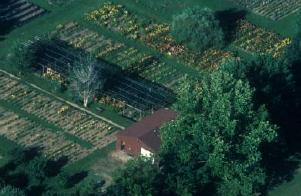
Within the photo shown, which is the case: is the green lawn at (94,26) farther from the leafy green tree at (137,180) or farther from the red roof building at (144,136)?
the leafy green tree at (137,180)

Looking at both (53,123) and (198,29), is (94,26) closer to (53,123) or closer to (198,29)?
(198,29)

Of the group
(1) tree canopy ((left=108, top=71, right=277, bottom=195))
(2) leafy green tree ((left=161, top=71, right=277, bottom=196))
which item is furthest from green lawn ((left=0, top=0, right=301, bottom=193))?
(2) leafy green tree ((left=161, top=71, right=277, bottom=196))

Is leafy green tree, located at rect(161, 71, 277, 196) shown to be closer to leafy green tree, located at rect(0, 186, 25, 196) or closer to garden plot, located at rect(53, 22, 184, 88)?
leafy green tree, located at rect(0, 186, 25, 196)

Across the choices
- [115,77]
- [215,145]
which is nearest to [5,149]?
[115,77]

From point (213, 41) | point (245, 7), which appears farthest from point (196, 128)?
point (245, 7)

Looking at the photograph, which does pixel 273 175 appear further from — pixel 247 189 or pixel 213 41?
pixel 213 41
